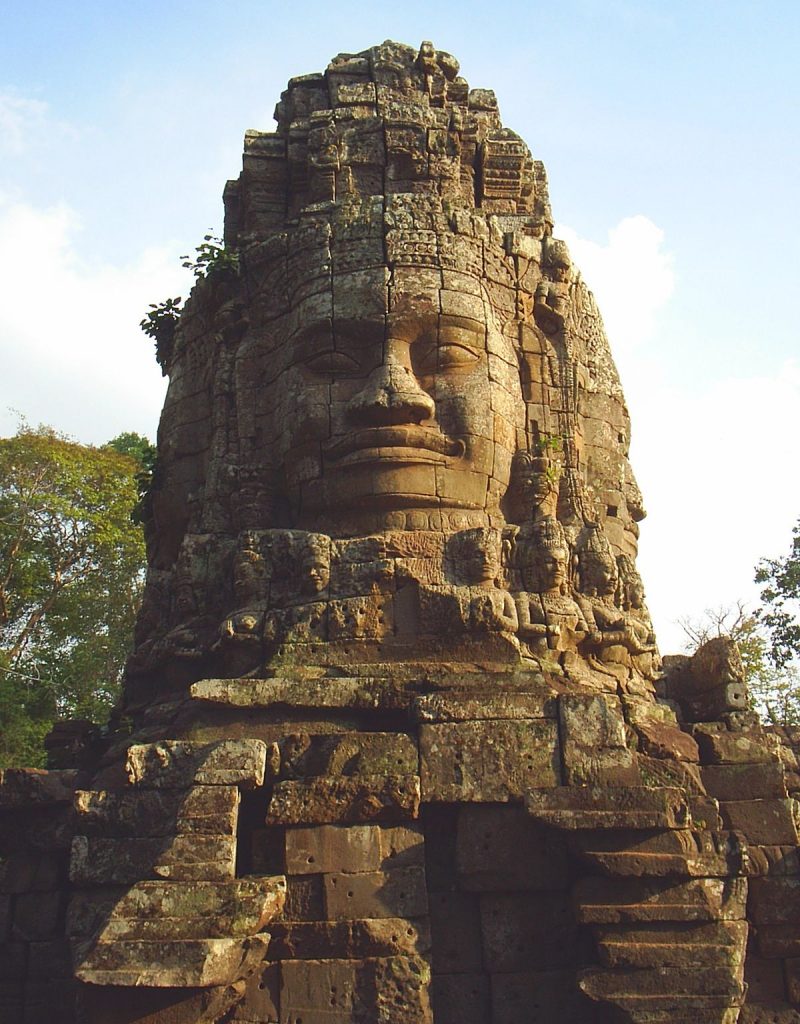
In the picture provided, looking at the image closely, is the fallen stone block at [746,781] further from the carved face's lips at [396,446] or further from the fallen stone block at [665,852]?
the carved face's lips at [396,446]

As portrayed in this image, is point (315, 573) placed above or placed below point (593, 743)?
above

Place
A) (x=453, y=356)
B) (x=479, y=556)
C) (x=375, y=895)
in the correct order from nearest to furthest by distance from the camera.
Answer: (x=375, y=895)
(x=479, y=556)
(x=453, y=356)

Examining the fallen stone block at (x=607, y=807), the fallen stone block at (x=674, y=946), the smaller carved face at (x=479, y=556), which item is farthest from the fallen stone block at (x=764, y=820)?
the smaller carved face at (x=479, y=556)

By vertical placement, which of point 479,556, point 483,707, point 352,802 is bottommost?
point 352,802

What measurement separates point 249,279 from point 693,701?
226 inches

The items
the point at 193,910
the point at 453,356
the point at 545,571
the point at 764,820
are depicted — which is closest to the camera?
the point at 193,910

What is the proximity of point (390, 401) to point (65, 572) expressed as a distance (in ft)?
50.8

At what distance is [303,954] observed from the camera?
626 cm

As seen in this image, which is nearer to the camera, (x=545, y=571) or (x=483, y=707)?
(x=483, y=707)

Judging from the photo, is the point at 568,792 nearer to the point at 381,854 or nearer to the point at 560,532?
the point at 381,854

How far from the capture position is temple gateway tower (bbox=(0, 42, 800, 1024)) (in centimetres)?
616

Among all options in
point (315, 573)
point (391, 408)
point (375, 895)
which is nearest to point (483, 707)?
point (375, 895)

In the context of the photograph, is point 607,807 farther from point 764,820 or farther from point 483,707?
point 764,820

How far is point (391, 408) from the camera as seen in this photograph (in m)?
8.55
